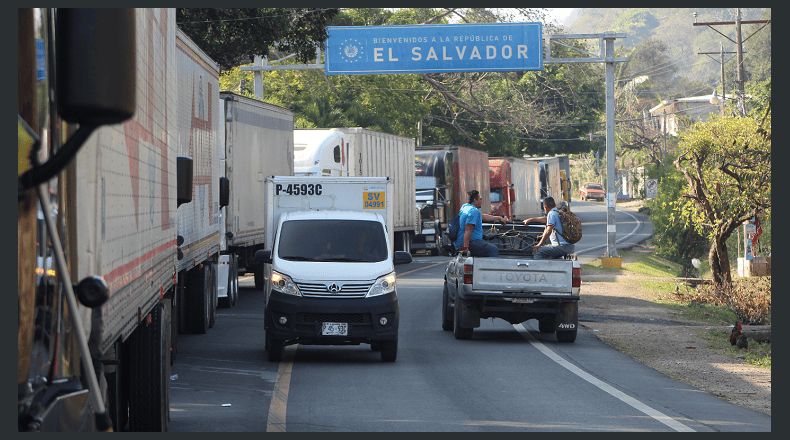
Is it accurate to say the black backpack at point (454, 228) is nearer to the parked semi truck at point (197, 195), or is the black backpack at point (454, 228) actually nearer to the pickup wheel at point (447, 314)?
the pickup wheel at point (447, 314)

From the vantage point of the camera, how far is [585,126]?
2862 inches

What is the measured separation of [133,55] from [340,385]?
8.21 meters

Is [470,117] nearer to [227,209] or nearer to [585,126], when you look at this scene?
[585,126]

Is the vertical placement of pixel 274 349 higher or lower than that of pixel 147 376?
lower

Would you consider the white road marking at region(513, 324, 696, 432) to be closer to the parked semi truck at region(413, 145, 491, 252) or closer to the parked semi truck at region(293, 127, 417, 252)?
the parked semi truck at region(293, 127, 417, 252)

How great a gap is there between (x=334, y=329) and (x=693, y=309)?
13.0 metres

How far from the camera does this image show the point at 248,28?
21.6 meters

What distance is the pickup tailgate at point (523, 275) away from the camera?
14.7 meters

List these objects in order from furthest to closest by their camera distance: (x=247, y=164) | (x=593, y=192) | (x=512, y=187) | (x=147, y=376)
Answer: (x=593, y=192) < (x=512, y=187) < (x=247, y=164) < (x=147, y=376)

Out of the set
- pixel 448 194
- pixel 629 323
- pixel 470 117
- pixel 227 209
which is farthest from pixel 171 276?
pixel 470 117

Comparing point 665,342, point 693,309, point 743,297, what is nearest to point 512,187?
point 743,297

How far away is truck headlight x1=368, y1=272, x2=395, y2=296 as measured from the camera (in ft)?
40.8

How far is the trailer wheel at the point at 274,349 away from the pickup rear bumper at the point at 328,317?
0.14m

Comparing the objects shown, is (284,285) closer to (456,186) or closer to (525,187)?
(456,186)
